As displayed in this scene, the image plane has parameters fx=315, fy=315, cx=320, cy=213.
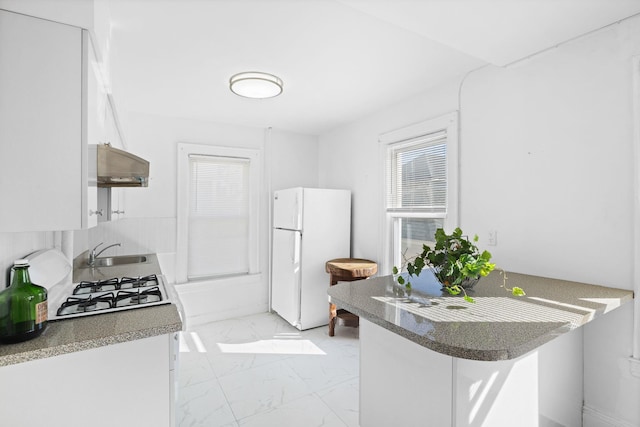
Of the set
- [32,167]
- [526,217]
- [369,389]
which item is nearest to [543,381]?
[369,389]

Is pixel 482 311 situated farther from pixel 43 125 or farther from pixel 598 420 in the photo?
pixel 43 125

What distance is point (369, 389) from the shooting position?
154 cm

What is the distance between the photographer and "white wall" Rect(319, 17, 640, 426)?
171cm

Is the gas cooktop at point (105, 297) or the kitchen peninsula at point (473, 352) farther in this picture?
the gas cooktop at point (105, 297)

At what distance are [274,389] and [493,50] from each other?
2.77m

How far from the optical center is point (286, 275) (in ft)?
12.1

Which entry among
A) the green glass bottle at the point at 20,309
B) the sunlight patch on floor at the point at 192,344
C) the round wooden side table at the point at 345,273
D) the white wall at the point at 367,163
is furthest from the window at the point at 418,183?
the green glass bottle at the point at 20,309

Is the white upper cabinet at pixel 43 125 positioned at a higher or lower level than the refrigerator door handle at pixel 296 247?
higher

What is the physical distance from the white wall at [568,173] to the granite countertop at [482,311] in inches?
9.1

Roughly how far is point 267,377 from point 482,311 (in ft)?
6.07

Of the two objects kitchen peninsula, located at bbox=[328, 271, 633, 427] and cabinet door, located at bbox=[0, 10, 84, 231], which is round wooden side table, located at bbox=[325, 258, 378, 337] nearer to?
kitchen peninsula, located at bbox=[328, 271, 633, 427]

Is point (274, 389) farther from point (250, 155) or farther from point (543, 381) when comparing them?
point (250, 155)

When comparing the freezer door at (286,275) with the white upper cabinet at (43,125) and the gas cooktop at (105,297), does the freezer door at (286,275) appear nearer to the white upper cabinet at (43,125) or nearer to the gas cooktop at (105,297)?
the gas cooktop at (105,297)

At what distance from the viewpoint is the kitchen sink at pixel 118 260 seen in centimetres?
296
